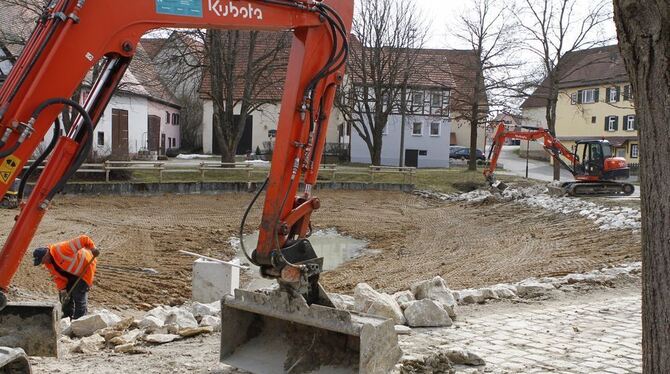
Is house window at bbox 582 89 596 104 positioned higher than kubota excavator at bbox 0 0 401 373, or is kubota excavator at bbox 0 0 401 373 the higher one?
house window at bbox 582 89 596 104

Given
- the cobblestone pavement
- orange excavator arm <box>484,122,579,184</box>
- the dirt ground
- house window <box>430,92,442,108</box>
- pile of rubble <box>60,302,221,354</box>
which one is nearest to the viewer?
the cobblestone pavement

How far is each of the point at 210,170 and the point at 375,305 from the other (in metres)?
23.2

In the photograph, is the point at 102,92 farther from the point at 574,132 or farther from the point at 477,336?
the point at 574,132

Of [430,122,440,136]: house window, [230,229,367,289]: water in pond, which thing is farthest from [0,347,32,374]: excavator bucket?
[430,122,440,136]: house window

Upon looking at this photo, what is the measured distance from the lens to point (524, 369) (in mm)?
5703

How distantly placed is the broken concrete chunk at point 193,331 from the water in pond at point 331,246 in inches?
303

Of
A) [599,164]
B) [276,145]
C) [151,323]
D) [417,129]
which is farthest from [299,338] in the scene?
[417,129]

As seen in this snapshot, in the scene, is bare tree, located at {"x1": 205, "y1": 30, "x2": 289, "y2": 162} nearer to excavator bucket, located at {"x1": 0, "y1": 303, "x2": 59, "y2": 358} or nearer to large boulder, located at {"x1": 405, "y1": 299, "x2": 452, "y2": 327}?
large boulder, located at {"x1": 405, "y1": 299, "x2": 452, "y2": 327}

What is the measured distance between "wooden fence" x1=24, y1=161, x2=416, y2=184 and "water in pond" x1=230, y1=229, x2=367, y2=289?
5668mm

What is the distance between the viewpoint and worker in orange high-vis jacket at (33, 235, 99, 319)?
8.13 meters

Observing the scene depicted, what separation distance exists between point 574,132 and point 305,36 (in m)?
54.3

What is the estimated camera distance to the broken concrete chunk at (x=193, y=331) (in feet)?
22.2

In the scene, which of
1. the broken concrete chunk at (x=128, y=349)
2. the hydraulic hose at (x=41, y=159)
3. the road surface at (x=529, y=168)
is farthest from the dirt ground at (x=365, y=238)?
the road surface at (x=529, y=168)

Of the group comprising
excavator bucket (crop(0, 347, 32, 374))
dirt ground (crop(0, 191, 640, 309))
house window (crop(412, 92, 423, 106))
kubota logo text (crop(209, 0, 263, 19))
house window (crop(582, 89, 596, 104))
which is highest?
Result: house window (crop(582, 89, 596, 104))
